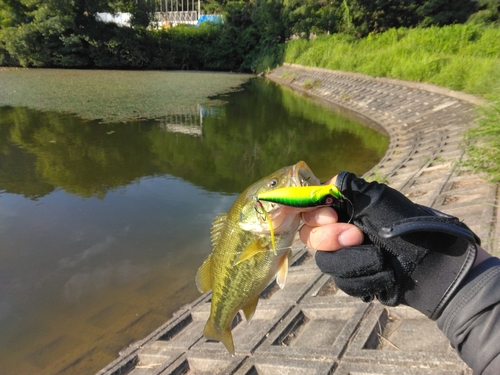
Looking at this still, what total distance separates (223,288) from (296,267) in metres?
2.65

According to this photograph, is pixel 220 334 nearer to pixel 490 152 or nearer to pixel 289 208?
pixel 289 208

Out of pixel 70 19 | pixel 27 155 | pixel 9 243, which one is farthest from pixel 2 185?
pixel 70 19

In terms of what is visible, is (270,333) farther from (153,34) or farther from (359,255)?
(153,34)

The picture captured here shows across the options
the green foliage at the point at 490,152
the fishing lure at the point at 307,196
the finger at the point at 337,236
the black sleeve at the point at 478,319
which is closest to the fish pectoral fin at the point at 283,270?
the finger at the point at 337,236

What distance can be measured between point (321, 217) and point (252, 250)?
452mm

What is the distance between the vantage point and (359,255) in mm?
1703

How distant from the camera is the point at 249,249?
78.7 inches

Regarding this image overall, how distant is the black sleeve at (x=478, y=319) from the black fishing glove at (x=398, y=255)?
5 cm

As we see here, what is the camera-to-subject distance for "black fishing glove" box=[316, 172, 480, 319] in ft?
5.40

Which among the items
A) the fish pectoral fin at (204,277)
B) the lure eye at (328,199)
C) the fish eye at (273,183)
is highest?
the lure eye at (328,199)

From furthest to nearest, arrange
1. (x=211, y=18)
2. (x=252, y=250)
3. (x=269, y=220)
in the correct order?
1. (x=211, y=18)
2. (x=252, y=250)
3. (x=269, y=220)

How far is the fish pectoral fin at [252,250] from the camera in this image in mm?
1982

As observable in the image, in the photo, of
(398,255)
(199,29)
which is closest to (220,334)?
(398,255)

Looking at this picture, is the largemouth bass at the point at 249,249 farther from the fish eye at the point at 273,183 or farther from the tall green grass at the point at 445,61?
the tall green grass at the point at 445,61
